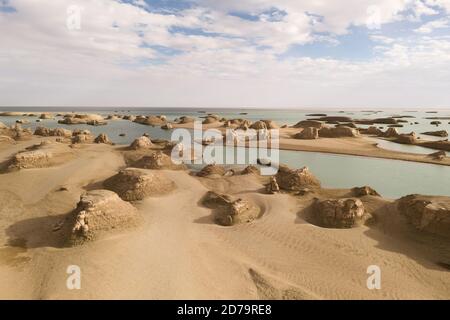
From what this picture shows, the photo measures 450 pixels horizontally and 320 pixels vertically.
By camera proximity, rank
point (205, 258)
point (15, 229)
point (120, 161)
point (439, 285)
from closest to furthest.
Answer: point (439, 285) < point (205, 258) < point (15, 229) < point (120, 161)

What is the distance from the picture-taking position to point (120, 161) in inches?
991

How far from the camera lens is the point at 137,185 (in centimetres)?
1655

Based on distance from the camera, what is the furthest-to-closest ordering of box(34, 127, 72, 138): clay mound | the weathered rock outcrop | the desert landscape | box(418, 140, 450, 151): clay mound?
box(34, 127, 72, 138): clay mound
box(418, 140, 450, 151): clay mound
the weathered rock outcrop
the desert landscape

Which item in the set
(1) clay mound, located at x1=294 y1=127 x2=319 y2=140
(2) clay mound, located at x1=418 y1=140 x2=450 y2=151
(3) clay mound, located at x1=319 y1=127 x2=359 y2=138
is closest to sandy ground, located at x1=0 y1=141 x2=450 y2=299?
(2) clay mound, located at x1=418 y1=140 x2=450 y2=151

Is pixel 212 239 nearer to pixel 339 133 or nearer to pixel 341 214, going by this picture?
pixel 341 214

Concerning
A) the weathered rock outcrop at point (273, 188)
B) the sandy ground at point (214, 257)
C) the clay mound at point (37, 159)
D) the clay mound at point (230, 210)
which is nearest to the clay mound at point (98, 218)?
the sandy ground at point (214, 257)

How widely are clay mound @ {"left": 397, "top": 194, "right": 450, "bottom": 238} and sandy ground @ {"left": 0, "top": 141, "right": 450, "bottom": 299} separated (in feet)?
1.58

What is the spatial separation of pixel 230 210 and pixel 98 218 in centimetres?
563

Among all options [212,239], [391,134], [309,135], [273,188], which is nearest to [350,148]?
[309,135]

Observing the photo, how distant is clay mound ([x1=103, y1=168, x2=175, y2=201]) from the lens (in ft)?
53.7

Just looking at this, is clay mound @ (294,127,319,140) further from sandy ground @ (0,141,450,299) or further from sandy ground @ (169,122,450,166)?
sandy ground @ (0,141,450,299)
